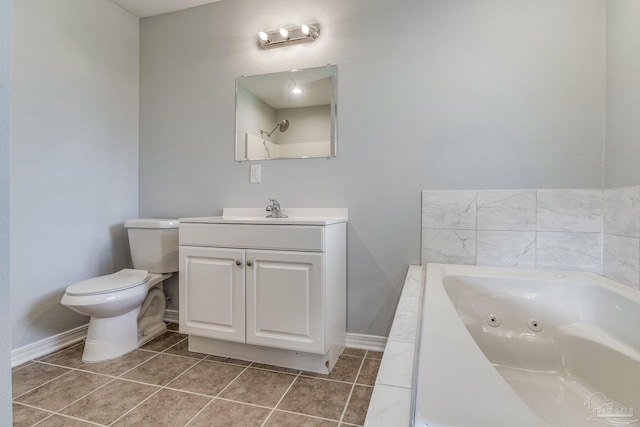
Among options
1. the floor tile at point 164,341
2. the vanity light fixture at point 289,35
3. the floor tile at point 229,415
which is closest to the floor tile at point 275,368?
the floor tile at point 229,415

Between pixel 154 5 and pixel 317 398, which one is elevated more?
pixel 154 5

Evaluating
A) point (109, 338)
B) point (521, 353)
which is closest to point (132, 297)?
point (109, 338)

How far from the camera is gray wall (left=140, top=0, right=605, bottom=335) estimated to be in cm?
160

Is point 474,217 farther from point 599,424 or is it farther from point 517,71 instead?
point 599,424

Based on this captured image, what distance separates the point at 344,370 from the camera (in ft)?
5.41

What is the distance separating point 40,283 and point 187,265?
892mm

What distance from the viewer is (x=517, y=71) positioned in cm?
166

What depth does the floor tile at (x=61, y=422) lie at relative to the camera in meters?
1.21

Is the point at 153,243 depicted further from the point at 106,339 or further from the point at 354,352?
the point at 354,352

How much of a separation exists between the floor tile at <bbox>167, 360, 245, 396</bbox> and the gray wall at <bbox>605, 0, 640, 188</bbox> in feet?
6.82

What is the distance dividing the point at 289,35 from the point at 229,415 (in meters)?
2.15

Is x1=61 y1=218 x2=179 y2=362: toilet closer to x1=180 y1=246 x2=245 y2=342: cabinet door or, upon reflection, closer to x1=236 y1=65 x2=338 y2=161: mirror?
x1=180 y1=246 x2=245 y2=342: cabinet door

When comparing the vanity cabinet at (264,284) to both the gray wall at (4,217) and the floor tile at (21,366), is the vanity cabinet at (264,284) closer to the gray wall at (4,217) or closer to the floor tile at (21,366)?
the floor tile at (21,366)

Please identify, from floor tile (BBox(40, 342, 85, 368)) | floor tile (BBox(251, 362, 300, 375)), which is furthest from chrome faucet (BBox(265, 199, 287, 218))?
floor tile (BBox(40, 342, 85, 368))
